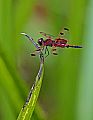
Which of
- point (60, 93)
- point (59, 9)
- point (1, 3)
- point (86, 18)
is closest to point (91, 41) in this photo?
point (86, 18)

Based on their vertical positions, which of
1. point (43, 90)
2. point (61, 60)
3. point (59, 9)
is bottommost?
point (43, 90)

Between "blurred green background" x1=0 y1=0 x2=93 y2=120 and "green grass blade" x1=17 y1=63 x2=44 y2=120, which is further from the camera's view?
"blurred green background" x1=0 y1=0 x2=93 y2=120

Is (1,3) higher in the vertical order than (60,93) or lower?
higher

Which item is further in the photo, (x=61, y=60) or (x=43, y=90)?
(x=43, y=90)


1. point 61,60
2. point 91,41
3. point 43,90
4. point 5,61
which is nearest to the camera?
point 5,61

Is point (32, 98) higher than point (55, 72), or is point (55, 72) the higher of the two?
point (32, 98)

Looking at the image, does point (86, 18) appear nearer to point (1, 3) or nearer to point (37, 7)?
→ point (1, 3)

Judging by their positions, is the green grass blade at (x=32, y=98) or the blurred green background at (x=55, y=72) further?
the blurred green background at (x=55, y=72)

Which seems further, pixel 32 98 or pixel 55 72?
pixel 55 72
